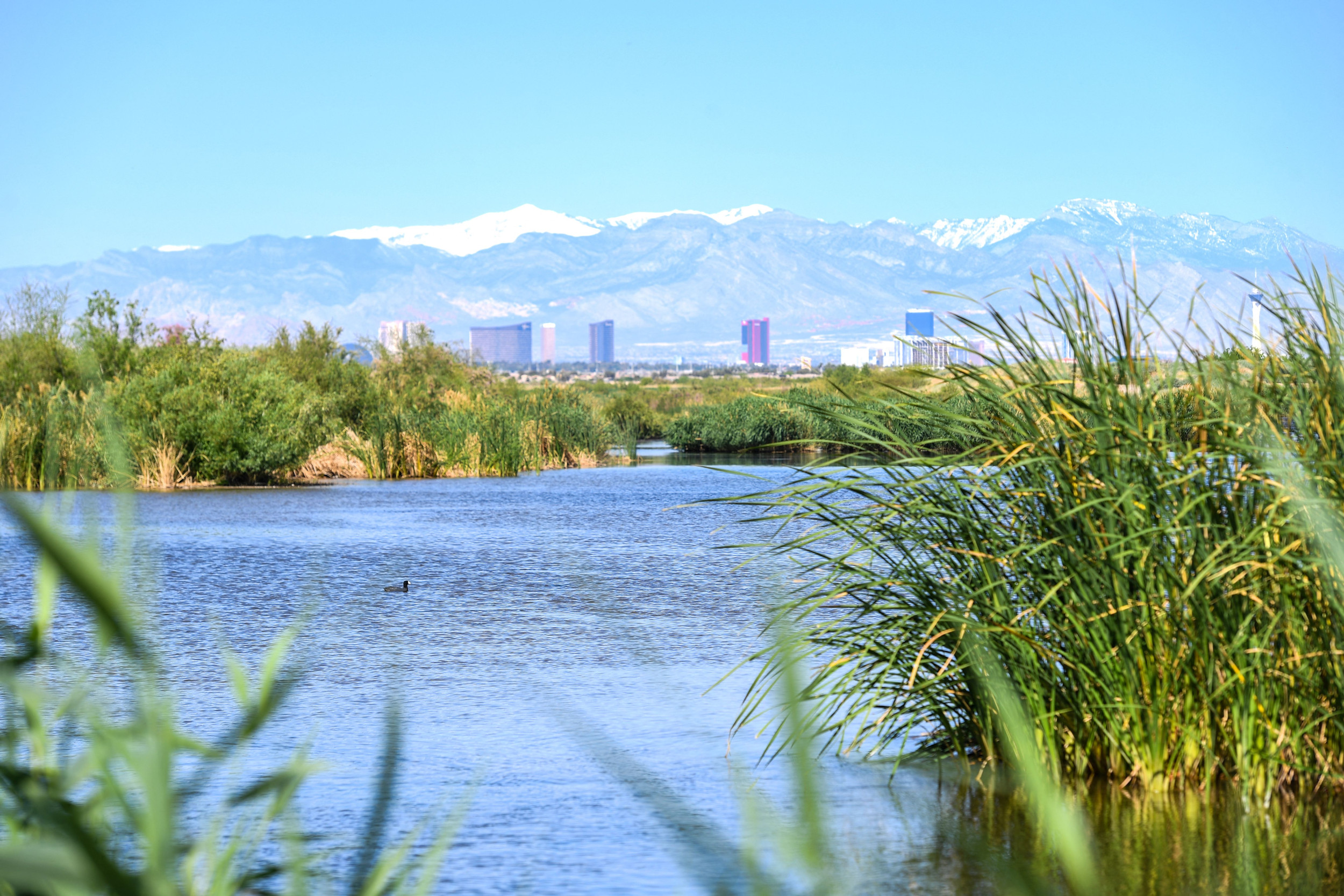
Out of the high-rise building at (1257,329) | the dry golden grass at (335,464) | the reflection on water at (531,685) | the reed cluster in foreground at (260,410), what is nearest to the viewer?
the reflection on water at (531,685)

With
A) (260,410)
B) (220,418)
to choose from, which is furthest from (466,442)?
(220,418)

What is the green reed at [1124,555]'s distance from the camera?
5473mm

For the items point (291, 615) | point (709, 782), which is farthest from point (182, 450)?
point (709, 782)

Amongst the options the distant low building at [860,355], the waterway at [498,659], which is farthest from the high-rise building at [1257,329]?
the distant low building at [860,355]

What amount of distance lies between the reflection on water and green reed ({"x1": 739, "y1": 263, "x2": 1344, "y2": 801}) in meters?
0.42

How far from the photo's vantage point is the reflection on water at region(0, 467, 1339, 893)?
546 cm

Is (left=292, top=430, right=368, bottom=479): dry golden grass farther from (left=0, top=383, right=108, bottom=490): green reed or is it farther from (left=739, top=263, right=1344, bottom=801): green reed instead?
(left=739, top=263, right=1344, bottom=801): green reed

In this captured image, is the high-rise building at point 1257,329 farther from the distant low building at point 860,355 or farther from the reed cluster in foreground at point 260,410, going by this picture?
the distant low building at point 860,355

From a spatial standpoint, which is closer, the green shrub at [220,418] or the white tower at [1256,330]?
the white tower at [1256,330]

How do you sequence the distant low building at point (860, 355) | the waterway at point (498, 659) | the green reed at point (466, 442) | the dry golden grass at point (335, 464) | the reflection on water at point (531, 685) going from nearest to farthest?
the reflection on water at point (531, 685) < the waterway at point (498, 659) < the dry golden grass at point (335, 464) < the green reed at point (466, 442) < the distant low building at point (860, 355)

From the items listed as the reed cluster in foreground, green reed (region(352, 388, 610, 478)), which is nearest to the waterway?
the reed cluster in foreground

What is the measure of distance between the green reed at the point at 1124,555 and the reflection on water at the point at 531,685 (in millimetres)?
425

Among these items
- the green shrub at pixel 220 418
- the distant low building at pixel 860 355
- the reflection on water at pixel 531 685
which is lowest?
the reflection on water at pixel 531 685

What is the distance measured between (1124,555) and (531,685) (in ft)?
14.6
